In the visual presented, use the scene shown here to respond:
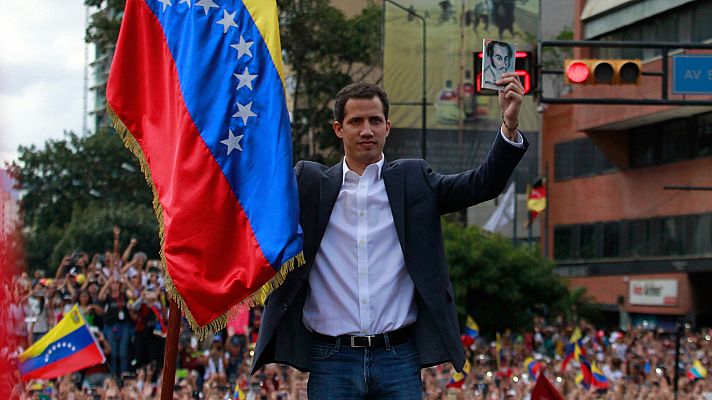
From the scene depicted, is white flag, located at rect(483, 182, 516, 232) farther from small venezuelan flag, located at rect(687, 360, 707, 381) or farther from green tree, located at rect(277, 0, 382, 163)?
small venezuelan flag, located at rect(687, 360, 707, 381)

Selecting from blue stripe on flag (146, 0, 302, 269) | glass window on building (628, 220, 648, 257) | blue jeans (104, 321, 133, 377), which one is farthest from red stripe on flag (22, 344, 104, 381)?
glass window on building (628, 220, 648, 257)

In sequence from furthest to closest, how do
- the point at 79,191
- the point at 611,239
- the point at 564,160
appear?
1. the point at 79,191
2. the point at 564,160
3. the point at 611,239

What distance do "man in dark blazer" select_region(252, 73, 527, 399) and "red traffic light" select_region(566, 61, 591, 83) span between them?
10.6 m

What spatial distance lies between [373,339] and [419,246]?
0.36 metres

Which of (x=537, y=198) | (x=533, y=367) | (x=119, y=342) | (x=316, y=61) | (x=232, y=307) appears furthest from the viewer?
(x=316, y=61)

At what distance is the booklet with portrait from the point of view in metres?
4.60

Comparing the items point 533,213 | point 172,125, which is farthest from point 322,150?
point 172,125

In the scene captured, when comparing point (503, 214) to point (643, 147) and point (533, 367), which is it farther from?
point (533, 367)

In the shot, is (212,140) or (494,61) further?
(212,140)

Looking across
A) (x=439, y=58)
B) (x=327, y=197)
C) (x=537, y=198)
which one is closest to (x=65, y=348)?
(x=327, y=197)

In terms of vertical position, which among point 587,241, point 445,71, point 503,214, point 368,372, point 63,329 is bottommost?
point 587,241

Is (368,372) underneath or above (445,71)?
underneath

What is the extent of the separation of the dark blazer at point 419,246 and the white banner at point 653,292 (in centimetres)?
3994

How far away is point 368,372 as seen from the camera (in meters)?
4.69
